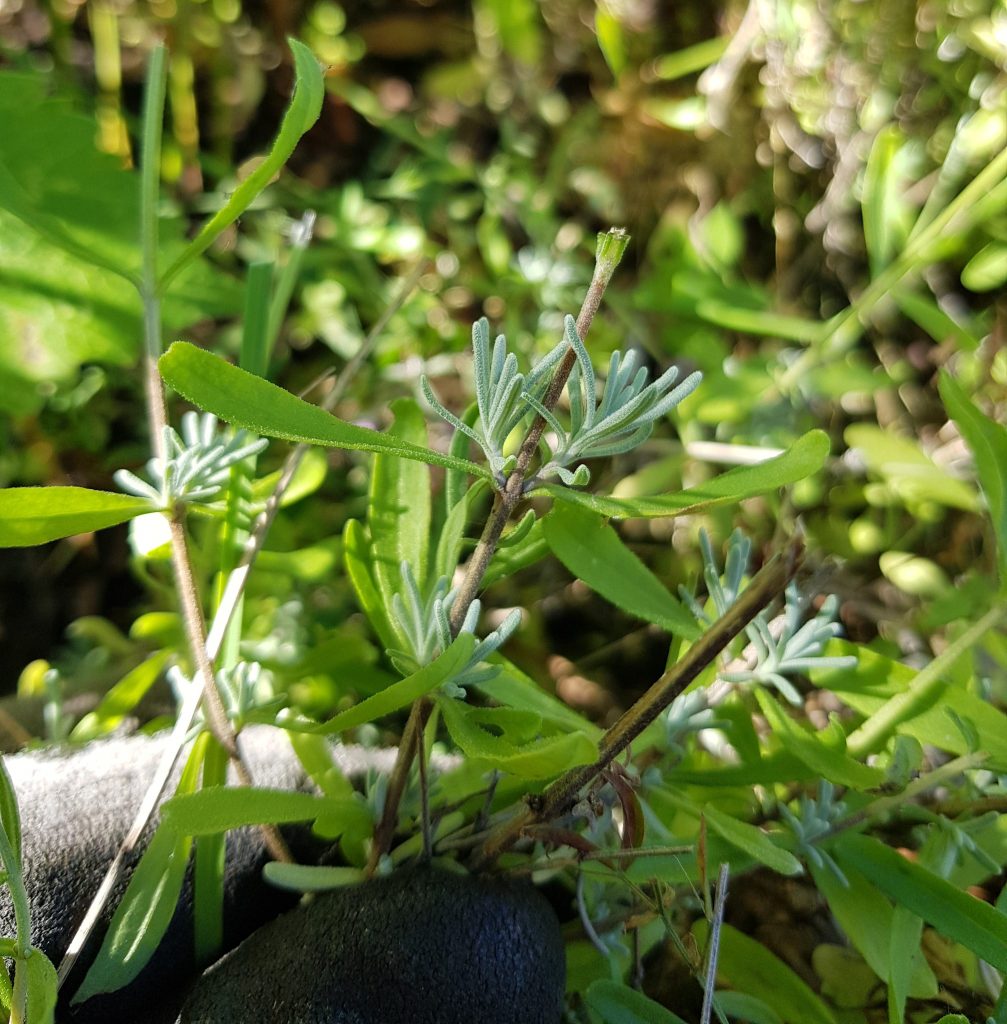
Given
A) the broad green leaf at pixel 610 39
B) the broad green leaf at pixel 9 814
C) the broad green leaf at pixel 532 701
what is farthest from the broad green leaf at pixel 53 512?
the broad green leaf at pixel 610 39

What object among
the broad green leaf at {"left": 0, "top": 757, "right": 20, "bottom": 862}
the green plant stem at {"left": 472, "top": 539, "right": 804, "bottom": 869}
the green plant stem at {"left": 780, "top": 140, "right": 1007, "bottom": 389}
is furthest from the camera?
the green plant stem at {"left": 780, "top": 140, "right": 1007, "bottom": 389}

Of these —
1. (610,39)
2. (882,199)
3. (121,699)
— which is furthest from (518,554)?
(610,39)

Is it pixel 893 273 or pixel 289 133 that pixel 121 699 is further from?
pixel 893 273

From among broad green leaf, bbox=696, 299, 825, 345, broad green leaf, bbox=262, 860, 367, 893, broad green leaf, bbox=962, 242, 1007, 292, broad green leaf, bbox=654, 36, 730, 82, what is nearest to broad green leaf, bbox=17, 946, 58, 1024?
broad green leaf, bbox=262, 860, 367, 893

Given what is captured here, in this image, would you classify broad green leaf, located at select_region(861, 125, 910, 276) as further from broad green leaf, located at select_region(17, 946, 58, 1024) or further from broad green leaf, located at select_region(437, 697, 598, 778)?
broad green leaf, located at select_region(17, 946, 58, 1024)

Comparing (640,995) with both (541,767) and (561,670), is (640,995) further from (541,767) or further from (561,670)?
(561,670)
